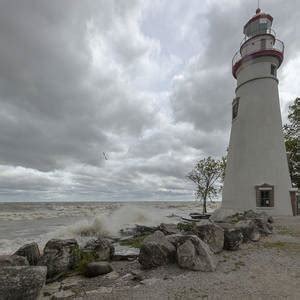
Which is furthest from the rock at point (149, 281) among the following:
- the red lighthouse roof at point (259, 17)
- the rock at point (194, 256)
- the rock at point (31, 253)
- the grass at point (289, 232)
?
the red lighthouse roof at point (259, 17)

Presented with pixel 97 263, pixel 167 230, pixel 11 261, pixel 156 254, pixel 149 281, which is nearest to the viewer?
pixel 149 281

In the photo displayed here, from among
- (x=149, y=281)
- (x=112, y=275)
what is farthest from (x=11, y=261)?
(x=149, y=281)

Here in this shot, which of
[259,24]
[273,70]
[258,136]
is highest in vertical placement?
[259,24]

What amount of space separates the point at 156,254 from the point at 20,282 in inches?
130

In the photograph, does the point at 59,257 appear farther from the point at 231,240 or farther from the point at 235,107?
the point at 235,107

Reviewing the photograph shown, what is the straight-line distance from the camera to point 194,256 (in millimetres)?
5805

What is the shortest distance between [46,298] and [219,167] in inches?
1159

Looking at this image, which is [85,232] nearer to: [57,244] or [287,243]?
[57,244]

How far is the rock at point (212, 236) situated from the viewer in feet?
23.7

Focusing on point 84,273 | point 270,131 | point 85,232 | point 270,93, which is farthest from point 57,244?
point 270,93

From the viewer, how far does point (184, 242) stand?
6164 mm

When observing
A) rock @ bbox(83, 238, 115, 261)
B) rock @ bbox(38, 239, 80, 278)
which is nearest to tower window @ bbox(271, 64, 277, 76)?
rock @ bbox(83, 238, 115, 261)

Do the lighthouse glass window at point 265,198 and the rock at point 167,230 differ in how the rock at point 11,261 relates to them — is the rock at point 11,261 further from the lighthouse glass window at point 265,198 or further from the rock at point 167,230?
the lighthouse glass window at point 265,198

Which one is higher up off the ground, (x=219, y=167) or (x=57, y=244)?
(x=219, y=167)
